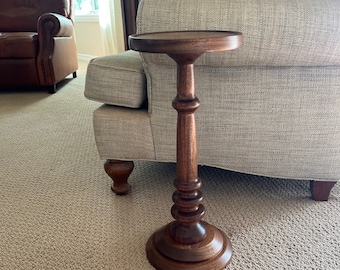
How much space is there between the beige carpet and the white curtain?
72.7 inches

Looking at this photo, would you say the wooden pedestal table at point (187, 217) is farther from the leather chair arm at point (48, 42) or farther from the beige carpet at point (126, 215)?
the leather chair arm at point (48, 42)

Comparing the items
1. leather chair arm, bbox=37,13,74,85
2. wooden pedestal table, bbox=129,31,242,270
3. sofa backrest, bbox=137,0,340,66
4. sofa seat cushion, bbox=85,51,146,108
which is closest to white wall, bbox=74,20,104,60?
leather chair arm, bbox=37,13,74,85

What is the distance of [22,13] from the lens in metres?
2.73

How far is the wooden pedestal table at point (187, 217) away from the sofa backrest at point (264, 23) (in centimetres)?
7

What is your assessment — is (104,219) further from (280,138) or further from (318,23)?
(318,23)

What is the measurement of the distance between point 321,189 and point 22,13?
2.62m

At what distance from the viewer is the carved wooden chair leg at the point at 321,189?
3.33 ft

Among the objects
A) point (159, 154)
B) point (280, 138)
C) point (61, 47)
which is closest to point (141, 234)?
point (159, 154)

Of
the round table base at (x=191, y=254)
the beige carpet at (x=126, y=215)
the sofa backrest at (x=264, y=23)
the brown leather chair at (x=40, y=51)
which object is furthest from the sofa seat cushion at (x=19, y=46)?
the round table base at (x=191, y=254)

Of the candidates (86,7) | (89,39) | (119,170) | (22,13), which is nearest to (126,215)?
(119,170)

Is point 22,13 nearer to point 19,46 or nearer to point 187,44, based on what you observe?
point 19,46

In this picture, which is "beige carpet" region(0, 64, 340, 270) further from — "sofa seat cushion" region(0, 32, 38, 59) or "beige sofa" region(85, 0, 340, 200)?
"sofa seat cushion" region(0, 32, 38, 59)

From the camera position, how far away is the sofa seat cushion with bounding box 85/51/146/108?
97cm

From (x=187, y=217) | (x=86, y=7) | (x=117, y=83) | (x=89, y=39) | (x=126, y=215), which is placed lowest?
(x=126, y=215)
